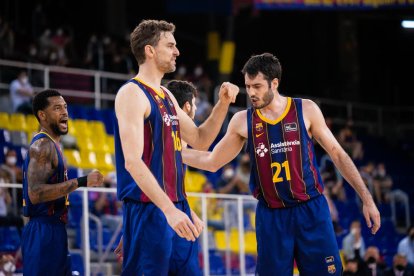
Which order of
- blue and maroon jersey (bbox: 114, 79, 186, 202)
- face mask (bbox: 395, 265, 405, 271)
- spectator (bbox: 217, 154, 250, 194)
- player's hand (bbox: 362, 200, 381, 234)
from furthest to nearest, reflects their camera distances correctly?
spectator (bbox: 217, 154, 250, 194) < face mask (bbox: 395, 265, 405, 271) < player's hand (bbox: 362, 200, 381, 234) < blue and maroon jersey (bbox: 114, 79, 186, 202)

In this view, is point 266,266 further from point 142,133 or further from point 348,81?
point 348,81

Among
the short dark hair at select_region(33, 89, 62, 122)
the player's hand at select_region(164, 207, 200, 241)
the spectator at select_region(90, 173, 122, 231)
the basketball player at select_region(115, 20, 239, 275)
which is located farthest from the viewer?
the spectator at select_region(90, 173, 122, 231)

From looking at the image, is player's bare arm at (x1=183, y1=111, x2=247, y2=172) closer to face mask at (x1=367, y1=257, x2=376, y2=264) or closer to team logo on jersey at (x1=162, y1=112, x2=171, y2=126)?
team logo on jersey at (x1=162, y1=112, x2=171, y2=126)

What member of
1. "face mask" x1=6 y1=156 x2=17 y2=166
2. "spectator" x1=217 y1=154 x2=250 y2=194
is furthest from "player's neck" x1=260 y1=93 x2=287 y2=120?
"spectator" x1=217 y1=154 x2=250 y2=194

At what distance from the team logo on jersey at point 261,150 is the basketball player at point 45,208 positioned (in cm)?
139

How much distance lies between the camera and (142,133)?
6.22 meters

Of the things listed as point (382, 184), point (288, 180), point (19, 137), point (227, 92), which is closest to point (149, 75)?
point (227, 92)

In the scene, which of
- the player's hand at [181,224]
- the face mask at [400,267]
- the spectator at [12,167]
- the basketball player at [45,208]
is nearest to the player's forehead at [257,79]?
the basketball player at [45,208]

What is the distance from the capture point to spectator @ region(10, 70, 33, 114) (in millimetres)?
16297

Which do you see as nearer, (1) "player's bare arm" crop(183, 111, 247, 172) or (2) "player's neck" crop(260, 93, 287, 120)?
(2) "player's neck" crop(260, 93, 287, 120)

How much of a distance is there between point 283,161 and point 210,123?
86 cm

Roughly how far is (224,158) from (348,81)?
63.8 ft

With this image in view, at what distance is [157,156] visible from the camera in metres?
6.39

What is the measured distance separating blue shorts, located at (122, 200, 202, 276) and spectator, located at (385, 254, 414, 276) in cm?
829
